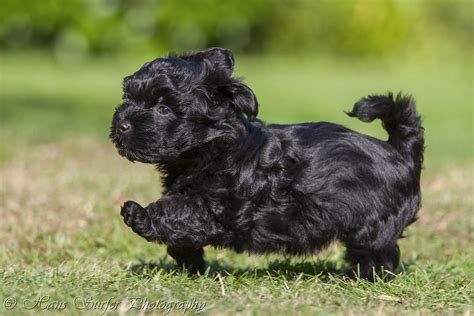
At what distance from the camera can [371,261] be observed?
4.79 metres

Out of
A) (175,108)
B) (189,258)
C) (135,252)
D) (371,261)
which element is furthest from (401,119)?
(135,252)

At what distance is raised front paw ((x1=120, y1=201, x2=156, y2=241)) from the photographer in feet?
14.5

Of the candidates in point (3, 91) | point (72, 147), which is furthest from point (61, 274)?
point (3, 91)

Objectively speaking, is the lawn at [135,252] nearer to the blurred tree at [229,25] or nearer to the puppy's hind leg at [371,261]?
the puppy's hind leg at [371,261]

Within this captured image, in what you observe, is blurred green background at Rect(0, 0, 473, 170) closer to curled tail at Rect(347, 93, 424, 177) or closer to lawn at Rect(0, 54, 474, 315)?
lawn at Rect(0, 54, 474, 315)

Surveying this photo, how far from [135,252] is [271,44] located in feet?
97.4

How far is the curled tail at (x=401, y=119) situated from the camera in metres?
4.89

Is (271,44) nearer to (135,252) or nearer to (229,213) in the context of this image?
(135,252)

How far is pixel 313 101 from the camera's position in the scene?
20016 mm

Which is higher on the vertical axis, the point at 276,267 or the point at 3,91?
the point at 3,91

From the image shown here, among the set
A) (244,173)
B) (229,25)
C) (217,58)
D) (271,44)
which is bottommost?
(244,173)

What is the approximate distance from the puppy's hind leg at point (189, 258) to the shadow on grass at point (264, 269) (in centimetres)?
5

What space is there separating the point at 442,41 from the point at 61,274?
107 ft

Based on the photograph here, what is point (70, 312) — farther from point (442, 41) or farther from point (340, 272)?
point (442, 41)
